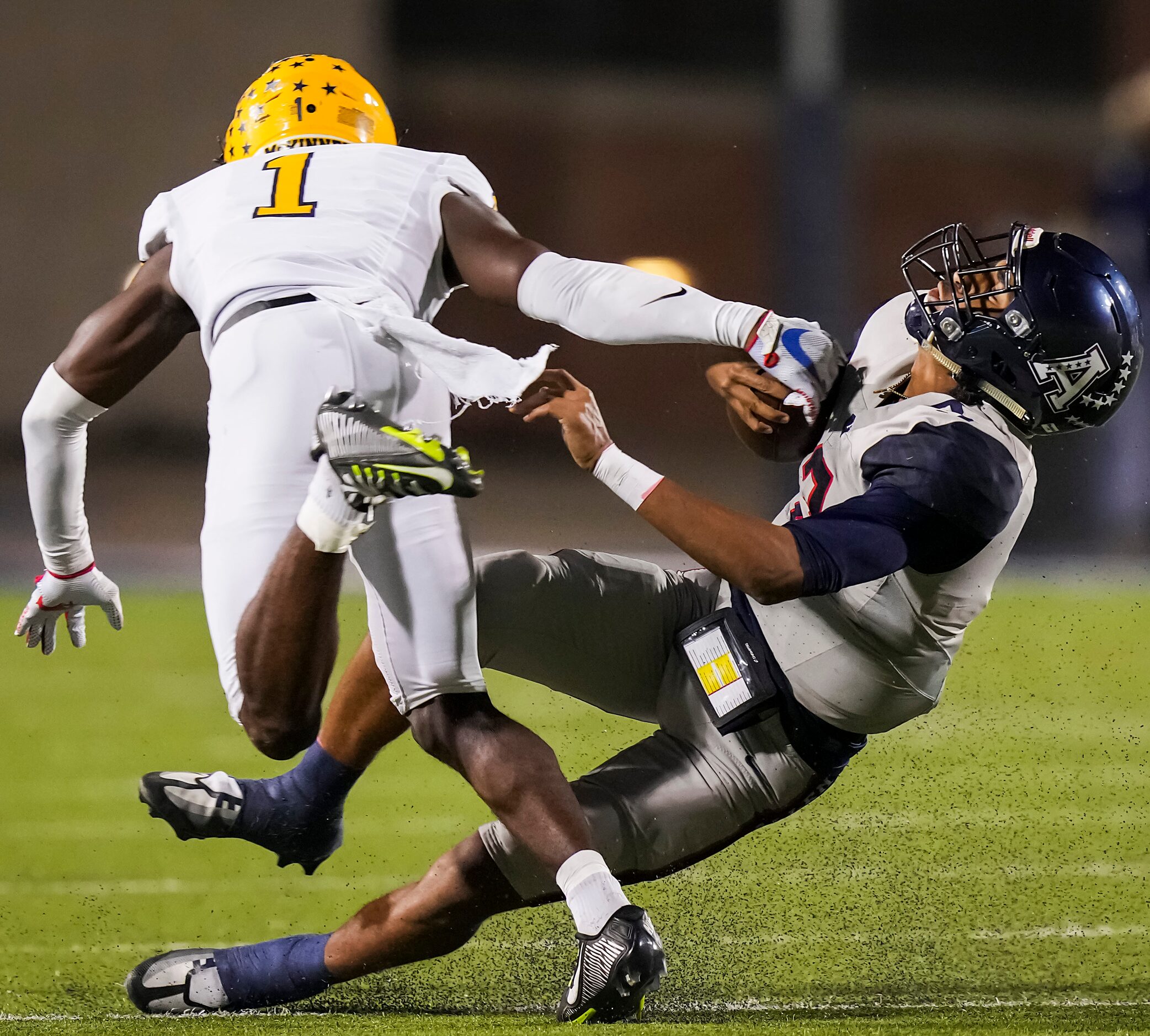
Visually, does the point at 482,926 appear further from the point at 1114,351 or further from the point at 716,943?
the point at 1114,351

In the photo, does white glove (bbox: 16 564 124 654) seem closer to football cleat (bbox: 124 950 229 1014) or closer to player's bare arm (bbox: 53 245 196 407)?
player's bare arm (bbox: 53 245 196 407)

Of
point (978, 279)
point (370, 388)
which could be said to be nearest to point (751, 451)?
point (978, 279)

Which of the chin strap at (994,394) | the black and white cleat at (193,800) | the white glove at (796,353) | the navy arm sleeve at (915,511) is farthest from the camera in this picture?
the black and white cleat at (193,800)

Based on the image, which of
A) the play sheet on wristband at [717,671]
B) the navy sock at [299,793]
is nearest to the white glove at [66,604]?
the navy sock at [299,793]

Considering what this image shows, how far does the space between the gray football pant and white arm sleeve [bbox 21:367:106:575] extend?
0.75 m

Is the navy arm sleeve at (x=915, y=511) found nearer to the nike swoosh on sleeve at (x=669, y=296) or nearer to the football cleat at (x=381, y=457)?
the nike swoosh on sleeve at (x=669, y=296)

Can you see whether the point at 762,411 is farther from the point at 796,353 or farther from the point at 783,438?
the point at 796,353

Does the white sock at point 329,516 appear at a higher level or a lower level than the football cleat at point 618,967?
higher

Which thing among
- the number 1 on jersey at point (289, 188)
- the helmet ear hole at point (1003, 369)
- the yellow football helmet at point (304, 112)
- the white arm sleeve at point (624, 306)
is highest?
the yellow football helmet at point (304, 112)

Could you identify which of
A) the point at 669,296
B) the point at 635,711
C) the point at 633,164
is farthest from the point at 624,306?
the point at 633,164

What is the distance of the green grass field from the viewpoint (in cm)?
247

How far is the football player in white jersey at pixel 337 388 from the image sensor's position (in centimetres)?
220

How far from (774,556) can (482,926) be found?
138cm

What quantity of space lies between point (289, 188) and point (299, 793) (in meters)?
1.09
